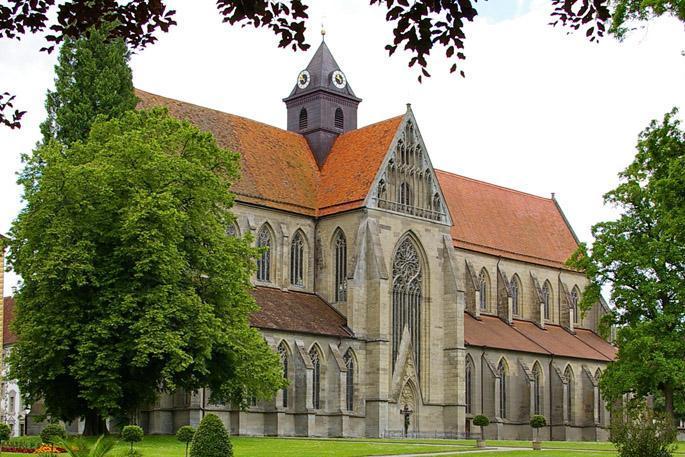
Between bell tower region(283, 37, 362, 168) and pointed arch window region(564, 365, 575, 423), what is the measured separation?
21480mm

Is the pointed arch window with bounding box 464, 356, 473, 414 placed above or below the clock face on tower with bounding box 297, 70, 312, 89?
below

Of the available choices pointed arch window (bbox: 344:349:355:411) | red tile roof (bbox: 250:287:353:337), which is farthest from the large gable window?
pointed arch window (bbox: 344:349:355:411)

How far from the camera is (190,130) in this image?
43500 mm

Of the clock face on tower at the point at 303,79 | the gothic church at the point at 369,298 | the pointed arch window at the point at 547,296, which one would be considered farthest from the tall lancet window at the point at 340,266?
the pointed arch window at the point at 547,296

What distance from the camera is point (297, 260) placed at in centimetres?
6056

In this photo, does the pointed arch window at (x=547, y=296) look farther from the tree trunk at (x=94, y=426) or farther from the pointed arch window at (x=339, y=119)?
the tree trunk at (x=94, y=426)

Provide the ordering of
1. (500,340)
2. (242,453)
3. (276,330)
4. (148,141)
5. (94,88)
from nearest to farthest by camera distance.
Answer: (242,453) → (148,141) → (94,88) → (276,330) → (500,340)

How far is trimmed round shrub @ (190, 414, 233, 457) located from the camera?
29.5 m

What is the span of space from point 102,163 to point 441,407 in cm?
2755

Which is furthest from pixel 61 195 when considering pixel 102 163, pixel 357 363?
pixel 357 363

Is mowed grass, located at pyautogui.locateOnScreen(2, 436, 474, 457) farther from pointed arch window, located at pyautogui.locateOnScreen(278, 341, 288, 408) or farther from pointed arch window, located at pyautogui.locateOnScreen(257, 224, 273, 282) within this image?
pointed arch window, located at pyautogui.locateOnScreen(257, 224, 273, 282)

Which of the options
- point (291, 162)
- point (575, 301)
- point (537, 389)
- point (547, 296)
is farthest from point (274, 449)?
point (575, 301)

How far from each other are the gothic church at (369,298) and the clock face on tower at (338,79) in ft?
0.29

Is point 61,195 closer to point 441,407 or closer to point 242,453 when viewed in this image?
point 242,453
